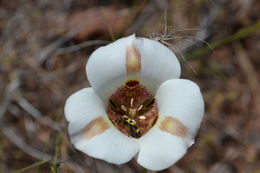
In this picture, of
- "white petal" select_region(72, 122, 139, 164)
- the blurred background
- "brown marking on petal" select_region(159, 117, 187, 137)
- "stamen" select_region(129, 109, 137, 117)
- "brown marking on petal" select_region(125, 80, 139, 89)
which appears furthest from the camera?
the blurred background

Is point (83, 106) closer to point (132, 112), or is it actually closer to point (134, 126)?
point (134, 126)

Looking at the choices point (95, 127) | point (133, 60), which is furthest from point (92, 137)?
point (133, 60)

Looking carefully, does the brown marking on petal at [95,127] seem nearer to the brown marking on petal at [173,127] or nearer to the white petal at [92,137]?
the white petal at [92,137]

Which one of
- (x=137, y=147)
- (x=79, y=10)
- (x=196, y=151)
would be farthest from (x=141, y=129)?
(x=79, y=10)

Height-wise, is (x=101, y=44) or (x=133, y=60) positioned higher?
(x=133, y=60)

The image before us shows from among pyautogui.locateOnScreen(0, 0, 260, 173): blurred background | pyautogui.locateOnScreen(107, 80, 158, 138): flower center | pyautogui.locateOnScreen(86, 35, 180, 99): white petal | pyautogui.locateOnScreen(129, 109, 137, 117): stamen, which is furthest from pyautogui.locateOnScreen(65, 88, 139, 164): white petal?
pyautogui.locateOnScreen(0, 0, 260, 173): blurred background

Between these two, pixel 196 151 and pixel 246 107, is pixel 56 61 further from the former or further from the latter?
pixel 246 107

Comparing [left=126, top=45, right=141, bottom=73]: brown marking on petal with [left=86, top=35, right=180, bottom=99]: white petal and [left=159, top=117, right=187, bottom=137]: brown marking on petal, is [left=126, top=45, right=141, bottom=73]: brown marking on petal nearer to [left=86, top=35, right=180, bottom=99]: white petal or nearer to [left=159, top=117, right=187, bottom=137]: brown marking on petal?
[left=86, top=35, right=180, bottom=99]: white petal
